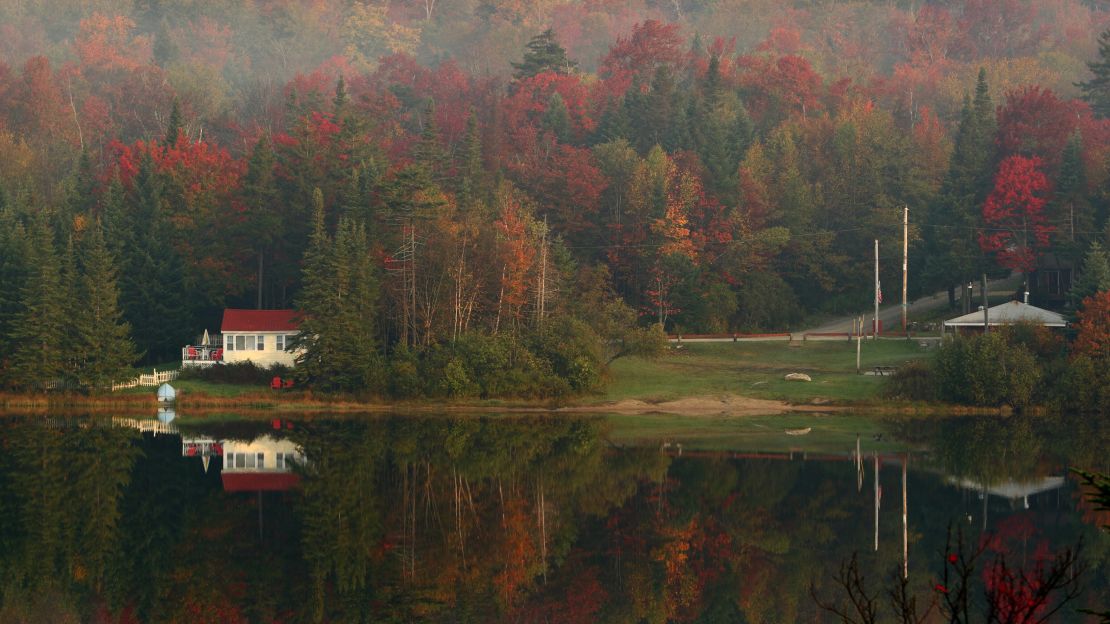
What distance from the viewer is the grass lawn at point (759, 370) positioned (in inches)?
2844

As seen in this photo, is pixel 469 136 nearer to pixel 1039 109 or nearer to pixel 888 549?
pixel 1039 109

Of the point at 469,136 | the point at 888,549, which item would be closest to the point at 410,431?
the point at 888,549

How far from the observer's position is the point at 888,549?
121 feet

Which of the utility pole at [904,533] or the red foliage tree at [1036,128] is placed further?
the red foliage tree at [1036,128]

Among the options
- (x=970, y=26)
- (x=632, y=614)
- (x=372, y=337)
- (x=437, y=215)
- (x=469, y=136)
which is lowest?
(x=632, y=614)

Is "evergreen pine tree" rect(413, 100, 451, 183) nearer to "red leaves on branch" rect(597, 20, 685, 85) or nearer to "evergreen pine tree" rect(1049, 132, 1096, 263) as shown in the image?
"evergreen pine tree" rect(1049, 132, 1096, 263)

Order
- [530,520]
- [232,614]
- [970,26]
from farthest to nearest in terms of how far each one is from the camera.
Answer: [970,26]
[530,520]
[232,614]

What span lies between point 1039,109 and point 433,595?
80.3 metres

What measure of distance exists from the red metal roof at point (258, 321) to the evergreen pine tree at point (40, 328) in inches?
384

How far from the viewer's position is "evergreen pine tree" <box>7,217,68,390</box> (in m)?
71.4

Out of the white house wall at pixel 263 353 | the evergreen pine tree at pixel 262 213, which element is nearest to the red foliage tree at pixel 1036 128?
the evergreen pine tree at pixel 262 213

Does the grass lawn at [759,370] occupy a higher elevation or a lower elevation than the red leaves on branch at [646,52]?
lower

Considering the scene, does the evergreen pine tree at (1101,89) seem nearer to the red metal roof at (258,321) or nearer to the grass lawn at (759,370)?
the grass lawn at (759,370)

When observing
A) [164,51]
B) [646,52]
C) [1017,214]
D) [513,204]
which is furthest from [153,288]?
[164,51]
